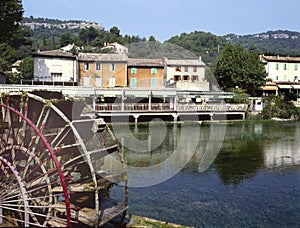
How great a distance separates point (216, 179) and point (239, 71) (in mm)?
37377

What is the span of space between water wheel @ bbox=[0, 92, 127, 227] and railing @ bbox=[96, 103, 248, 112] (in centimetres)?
2462

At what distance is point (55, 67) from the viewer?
154 ft

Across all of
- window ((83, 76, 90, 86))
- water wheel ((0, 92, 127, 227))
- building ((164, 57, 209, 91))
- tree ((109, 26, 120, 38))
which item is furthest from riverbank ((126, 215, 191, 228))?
tree ((109, 26, 120, 38))

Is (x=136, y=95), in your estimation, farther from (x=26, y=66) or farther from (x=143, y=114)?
(x=26, y=66)

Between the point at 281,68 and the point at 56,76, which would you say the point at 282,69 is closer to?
the point at 281,68

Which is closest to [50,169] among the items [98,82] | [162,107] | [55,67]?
[162,107]

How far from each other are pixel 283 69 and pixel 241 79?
47.1 ft

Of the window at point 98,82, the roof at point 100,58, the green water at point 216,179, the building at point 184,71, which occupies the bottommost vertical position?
the green water at point 216,179

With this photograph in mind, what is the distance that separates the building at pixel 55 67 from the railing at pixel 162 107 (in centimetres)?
1122

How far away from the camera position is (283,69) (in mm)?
62438

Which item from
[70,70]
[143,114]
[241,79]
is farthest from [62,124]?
[241,79]

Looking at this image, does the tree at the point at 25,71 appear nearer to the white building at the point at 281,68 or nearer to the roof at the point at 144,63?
the roof at the point at 144,63

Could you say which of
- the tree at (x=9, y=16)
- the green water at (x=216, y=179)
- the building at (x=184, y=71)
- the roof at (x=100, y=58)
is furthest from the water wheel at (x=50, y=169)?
the building at (x=184, y=71)

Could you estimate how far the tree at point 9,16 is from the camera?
32.8 meters
